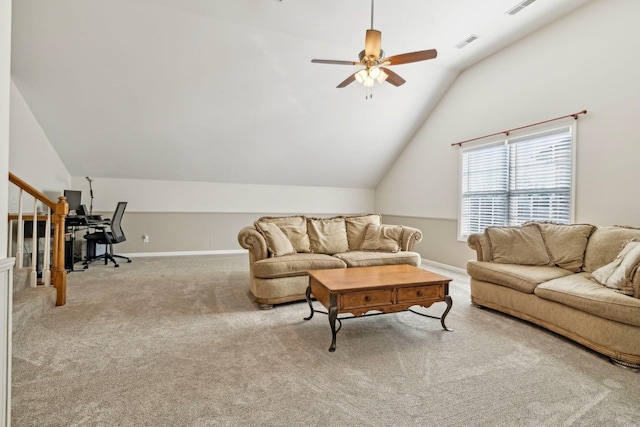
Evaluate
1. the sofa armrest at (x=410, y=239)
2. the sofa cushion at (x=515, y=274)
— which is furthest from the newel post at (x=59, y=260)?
the sofa cushion at (x=515, y=274)

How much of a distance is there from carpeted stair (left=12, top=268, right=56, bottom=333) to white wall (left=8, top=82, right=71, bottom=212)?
1499 millimetres

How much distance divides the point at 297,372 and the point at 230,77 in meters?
4.15

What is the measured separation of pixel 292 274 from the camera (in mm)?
3363

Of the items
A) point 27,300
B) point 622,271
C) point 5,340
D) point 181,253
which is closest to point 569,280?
point 622,271

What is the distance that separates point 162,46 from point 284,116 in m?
2.05

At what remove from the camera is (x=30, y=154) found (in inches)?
180

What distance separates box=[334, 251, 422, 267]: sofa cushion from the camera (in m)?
3.69

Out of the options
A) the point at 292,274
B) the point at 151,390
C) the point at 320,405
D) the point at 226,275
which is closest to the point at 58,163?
the point at 226,275

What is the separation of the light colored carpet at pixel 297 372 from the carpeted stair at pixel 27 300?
10 cm

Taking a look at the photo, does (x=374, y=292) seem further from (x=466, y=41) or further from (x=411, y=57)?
(x=466, y=41)

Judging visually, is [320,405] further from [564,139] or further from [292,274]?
[564,139]

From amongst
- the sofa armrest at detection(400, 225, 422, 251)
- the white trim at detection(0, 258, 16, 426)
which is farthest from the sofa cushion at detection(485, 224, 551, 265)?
the white trim at detection(0, 258, 16, 426)

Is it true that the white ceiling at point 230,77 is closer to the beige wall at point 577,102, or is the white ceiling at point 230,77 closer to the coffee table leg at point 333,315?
the beige wall at point 577,102

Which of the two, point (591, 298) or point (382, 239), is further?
point (382, 239)
